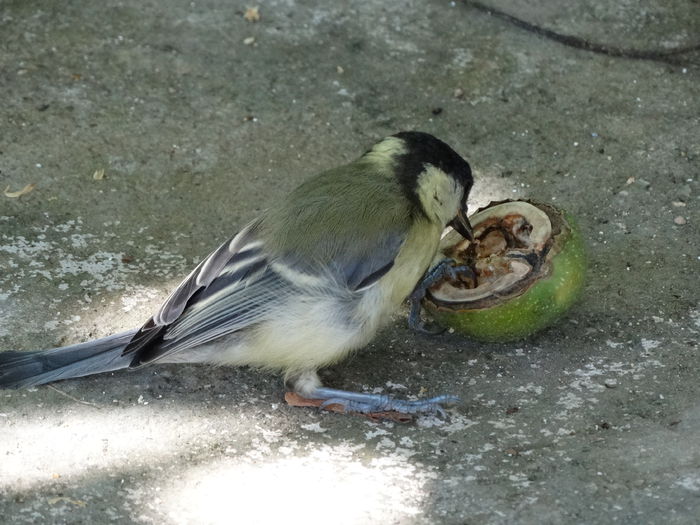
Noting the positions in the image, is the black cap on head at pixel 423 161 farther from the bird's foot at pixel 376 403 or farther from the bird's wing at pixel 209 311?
the bird's foot at pixel 376 403

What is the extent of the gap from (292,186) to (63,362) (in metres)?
1.64

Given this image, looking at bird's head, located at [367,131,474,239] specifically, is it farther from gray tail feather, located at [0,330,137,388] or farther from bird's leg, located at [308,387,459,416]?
gray tail feather, located at [0,330,137,388]

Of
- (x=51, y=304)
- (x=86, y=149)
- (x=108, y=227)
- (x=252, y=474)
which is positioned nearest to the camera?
(x=252, y=474)

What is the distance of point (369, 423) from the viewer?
3.83m

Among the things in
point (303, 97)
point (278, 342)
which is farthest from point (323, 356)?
point (303, 97)

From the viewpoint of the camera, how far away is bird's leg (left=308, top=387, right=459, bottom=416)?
12.5 ft

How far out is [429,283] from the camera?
13.8ft

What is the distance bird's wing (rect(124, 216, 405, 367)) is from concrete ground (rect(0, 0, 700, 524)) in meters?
0.27

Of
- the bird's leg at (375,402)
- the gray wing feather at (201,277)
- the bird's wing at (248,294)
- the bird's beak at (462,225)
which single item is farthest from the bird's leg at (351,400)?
the bird's beak at (462,225)

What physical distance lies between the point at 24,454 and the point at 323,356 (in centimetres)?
108

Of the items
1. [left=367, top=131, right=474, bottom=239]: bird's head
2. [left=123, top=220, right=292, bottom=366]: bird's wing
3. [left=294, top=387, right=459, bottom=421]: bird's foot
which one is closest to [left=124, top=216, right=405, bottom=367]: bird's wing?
[left=123, top=220, right=292, bottom=366]: bird's wing

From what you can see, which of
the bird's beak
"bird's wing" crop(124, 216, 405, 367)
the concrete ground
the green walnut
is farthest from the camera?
the bird's beak

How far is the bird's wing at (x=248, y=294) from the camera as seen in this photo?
3.78 meters

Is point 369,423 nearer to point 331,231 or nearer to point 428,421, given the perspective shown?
point 428,421
